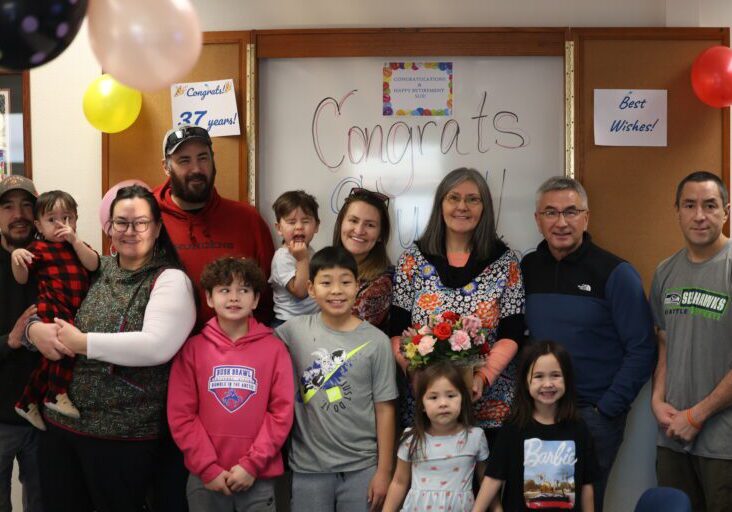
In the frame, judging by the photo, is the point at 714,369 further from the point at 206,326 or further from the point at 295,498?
the point at 206,326

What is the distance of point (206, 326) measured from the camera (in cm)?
276

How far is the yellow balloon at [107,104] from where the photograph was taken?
3.26m

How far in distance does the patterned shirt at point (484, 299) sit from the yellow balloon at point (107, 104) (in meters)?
1.39

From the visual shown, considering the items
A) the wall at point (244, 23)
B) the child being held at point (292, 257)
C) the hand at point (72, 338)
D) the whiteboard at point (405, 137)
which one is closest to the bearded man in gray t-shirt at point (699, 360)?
the whiteboard at point (405, 137)

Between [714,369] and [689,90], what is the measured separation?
1.29m

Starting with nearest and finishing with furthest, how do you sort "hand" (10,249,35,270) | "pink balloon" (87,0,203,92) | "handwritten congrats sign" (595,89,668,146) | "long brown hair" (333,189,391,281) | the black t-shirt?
"pink balloon" (87,0,203,92) → the black t-shirt → "hand" (10,249,35,270) → "long brown hair" (333,189,391,281) → "handwritten congrats sign" (595,89,668,146)

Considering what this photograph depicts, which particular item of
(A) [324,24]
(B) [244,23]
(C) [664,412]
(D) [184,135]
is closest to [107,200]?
(D) [184,135]

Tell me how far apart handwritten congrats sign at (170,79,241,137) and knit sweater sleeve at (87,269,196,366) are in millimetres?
938

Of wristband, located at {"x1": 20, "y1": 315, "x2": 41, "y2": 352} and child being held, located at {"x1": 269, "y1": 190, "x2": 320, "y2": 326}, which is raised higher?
child being held, located at {"x1": 269, "y1": 190, "x2": 320, "y2": 326}

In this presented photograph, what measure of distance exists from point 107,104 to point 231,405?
→ 1.43 meters

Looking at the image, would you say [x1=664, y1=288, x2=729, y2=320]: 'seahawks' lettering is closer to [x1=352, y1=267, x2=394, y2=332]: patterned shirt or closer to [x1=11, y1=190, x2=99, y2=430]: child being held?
[x1=352, y1=267, x2=394, y2=332]: patterned shirt

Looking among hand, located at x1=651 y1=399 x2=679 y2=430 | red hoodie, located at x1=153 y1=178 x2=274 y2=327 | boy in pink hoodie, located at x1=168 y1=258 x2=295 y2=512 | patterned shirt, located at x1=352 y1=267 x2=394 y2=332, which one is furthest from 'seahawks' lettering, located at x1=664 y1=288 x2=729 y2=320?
red hoodie, located at x1=153 y1=178 x2=274 y2=327

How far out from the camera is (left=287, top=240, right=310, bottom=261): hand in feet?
9.79

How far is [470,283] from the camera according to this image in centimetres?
288
